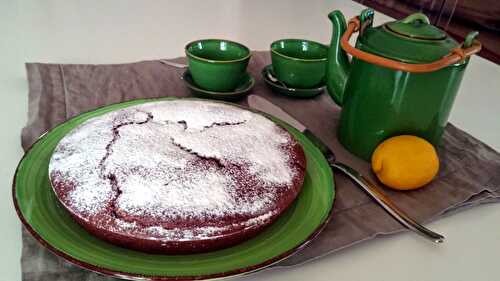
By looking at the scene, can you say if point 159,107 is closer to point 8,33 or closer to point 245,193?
point 245,193

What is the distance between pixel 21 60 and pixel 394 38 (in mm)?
832

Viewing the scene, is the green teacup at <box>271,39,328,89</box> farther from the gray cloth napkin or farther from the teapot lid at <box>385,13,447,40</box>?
the teapot lid at <box>385,13,447,40</box>

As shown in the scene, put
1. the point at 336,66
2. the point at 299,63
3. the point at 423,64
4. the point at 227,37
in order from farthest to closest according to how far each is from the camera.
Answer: the point at 227,37 → the point at 299,63 → the point at 336,66 → the point at 423,64

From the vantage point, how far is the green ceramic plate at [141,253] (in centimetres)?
44

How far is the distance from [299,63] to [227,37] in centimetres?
48

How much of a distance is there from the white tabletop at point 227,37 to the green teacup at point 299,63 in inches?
11.0

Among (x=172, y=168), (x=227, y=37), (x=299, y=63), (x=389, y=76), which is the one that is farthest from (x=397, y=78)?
(x=227, y=37)

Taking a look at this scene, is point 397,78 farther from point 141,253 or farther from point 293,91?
point 141,253

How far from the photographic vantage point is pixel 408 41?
26.1 inches

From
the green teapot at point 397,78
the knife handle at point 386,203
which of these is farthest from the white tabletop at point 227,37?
A: the green teapot at point 397,78

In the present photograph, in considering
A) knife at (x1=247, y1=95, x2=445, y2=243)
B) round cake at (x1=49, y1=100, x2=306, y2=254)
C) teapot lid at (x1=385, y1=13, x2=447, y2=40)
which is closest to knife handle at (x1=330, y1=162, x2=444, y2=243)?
knife at (x1=247, y1=95, x2=445, y2=243)

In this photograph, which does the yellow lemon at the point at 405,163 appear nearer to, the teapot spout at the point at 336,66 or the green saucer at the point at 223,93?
the teapot spout at the point at 336,66

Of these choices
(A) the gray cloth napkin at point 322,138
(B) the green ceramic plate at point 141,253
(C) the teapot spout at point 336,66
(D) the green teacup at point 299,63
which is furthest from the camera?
(D) the green teacup at point 299,63

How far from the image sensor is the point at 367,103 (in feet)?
2.34
